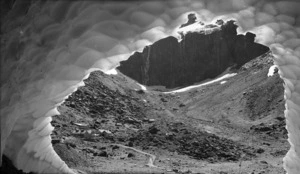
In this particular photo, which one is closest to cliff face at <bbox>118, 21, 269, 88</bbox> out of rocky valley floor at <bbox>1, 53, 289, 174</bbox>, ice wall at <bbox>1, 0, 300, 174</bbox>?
rocky valley floor at <bbox>1, 53, 289, 174</bbox>

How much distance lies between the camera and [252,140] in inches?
1955

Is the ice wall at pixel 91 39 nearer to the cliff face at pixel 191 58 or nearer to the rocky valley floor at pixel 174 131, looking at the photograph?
the rocky valley floor at pixel 174 131

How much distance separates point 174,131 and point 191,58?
8548 cm

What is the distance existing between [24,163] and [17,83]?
3.48 feet

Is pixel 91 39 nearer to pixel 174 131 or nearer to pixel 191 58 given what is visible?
pixel 174 131

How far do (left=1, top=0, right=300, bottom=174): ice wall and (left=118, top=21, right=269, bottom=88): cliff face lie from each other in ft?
363

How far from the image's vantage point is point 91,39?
192 inches

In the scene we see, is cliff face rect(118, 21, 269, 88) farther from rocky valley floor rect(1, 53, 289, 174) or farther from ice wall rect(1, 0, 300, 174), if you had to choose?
ice wall rect(1, 0, 300, 174)

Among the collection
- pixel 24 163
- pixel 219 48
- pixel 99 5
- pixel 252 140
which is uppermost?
pixel 219 48

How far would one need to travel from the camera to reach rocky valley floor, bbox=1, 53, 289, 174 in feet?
102

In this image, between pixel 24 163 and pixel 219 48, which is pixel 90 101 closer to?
pixel 24 163

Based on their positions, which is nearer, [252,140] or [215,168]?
[215,168]

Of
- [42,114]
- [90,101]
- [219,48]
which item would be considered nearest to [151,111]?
[90,101]

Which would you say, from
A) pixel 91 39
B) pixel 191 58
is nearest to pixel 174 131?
pixel 91 39
